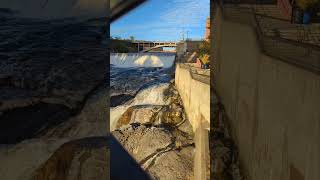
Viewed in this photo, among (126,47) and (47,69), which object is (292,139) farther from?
(126,47)

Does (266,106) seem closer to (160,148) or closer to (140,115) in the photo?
(160,148)

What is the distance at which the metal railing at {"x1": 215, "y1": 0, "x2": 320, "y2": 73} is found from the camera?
3680 mm

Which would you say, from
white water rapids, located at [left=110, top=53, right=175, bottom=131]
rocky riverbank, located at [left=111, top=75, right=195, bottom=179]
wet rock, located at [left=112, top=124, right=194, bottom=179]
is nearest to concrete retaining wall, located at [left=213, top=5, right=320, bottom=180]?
wet rock, located at [left=112, top=124, right=194, bottom=179]

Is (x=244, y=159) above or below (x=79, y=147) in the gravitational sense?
below

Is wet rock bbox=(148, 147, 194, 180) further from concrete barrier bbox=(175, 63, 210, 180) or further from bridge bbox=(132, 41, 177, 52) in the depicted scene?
bridge bbox=(132, 41, 177, 52)

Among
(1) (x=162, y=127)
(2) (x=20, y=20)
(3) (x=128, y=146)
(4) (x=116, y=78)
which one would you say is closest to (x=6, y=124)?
(2) (x=20, y=20)

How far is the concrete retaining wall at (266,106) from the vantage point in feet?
10.4

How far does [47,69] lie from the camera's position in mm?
4207

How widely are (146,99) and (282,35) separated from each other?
678 inches

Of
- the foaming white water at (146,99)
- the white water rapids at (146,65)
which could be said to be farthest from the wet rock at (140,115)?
the white water rapids at (146,65)

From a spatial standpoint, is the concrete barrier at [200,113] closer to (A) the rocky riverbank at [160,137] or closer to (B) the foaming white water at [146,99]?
(A) the rocky riverbank at [160,137]

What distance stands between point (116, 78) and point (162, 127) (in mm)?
12628

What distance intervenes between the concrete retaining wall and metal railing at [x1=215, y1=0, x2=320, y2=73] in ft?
0.36

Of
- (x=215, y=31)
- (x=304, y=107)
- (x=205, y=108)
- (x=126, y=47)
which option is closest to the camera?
(x=304, y=107)
